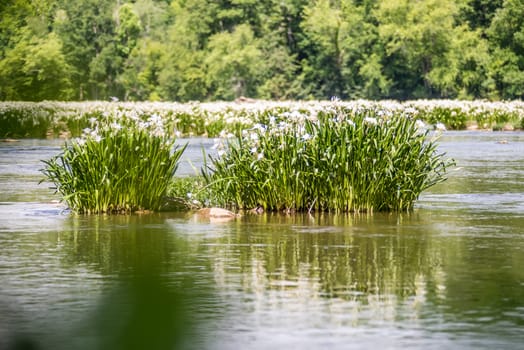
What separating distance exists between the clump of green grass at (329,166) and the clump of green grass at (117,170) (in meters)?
0.83

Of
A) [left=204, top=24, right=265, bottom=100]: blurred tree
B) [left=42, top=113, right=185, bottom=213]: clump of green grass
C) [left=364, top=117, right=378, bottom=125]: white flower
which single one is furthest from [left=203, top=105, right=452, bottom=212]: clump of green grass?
[left=204, top=24, right=265, bottom=100]: blurred tree

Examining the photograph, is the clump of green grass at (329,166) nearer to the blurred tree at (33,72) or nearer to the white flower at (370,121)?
the white flower at (370,121)

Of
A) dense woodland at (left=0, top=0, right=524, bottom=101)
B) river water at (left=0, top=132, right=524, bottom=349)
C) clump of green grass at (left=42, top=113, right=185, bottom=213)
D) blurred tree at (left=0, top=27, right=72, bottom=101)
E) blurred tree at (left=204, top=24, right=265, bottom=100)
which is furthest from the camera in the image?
blurred tree at (left=204, top=24, right=265, bottom=100)

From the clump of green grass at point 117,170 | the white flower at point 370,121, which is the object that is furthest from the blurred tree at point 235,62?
the white flower at point 370,121

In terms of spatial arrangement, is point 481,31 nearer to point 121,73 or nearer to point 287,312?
point 121,73

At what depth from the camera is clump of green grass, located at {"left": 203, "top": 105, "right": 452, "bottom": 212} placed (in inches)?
632

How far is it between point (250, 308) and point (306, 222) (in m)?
6.21

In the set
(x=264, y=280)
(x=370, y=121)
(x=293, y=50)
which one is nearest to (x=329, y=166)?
(x=370, y=121)

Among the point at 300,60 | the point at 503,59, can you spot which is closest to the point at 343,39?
the point at 300,60

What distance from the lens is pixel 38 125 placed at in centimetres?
4725

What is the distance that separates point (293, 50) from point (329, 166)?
9851 centimetres

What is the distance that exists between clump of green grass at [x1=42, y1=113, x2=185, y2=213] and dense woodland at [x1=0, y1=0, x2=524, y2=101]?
7513 centimetres

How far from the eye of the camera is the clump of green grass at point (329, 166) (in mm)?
16047

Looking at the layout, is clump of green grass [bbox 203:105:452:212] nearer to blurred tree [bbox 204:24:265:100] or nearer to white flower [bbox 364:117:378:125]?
white flower [bbox 364:117:378:125]
